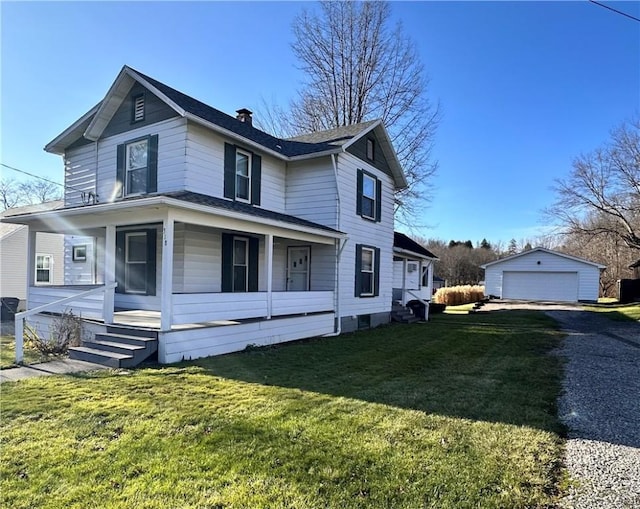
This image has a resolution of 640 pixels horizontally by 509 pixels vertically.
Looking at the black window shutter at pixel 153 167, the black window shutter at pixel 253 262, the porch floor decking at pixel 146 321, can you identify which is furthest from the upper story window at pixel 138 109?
the porch floor decking at pixel 146 321

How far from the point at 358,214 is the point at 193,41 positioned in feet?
23.6

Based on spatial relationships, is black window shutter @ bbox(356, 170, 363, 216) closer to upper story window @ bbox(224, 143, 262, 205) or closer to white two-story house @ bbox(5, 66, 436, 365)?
white two-story house @ bbox(5, 66, 436, 365)

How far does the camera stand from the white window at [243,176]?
11445 millimetres

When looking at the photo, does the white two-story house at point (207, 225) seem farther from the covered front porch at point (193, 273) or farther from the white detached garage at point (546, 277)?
the white detached garage at point (546, 277)

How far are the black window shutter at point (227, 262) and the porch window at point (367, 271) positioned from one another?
4423 millimetres

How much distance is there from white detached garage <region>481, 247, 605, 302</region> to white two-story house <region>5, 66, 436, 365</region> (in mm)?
20555

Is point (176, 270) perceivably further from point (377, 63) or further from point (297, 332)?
point (377, 63)

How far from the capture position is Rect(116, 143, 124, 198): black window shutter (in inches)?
444

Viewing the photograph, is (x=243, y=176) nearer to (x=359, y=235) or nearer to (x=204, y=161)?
(x=204, y=161)

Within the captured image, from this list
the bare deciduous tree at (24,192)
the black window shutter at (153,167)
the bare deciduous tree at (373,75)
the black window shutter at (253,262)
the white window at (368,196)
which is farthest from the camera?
the bare deciduous tree at (24,192)

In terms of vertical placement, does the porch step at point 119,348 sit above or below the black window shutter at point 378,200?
below

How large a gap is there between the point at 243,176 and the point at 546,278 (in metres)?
27.3

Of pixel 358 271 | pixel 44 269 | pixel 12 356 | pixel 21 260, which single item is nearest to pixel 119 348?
pixel 12 356

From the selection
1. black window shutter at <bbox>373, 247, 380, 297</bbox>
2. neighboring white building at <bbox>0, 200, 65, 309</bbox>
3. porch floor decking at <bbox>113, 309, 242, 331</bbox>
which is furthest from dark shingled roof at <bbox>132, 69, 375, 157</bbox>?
neighboring white building at <bbox>0, 200, 65, 309</bbox>
